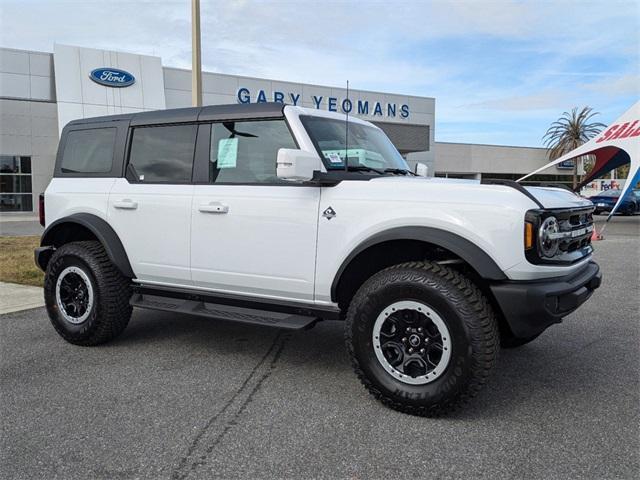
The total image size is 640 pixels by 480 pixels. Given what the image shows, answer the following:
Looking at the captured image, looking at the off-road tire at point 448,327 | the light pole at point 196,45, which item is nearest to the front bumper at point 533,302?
the off-road tire at point 448,327

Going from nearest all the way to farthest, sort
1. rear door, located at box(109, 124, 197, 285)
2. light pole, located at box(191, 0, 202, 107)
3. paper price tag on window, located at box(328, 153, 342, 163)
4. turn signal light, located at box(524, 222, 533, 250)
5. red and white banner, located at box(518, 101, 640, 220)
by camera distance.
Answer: turn signal light, located at box(524, 222, 533, 250) → paper price tag on window, located at box(328, 153, 342, 163) → rear door, located at box(109, 124, 197, 285) → light pole, located at box(191, 0, 202, 107) → red and white banner, located at box(518, 101, 640, 220)

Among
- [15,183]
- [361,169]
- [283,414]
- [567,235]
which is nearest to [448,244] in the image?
[567,235]

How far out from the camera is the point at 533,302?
3.12 metres

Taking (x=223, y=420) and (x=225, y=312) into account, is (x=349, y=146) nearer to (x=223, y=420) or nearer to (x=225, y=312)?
(x=225, y=312)

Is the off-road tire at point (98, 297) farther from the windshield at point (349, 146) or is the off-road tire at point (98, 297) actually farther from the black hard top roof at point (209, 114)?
the windshield at point (349, 146)

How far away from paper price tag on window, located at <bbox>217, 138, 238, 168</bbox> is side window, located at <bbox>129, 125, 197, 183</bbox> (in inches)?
11.0

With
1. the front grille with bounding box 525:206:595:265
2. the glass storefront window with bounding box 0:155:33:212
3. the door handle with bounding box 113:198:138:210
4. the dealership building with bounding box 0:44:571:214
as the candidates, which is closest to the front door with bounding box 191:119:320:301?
the door handle with bounding box 113:198:138:210

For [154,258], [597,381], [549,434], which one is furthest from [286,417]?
[597,381]

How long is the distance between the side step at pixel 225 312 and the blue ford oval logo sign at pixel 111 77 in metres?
21.5

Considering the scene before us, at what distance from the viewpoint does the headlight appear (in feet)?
10.4

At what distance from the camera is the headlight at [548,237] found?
318 cm

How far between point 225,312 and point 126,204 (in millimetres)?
1307

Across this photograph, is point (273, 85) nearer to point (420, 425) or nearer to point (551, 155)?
point (420, 425)

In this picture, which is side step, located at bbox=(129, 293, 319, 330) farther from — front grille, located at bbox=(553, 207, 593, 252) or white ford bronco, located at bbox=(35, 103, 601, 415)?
front grille, located at bbox=(553, 207, 593, 252)
